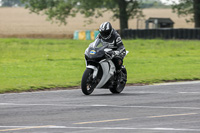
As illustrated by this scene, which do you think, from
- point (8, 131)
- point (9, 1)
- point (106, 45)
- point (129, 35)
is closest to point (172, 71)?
A: point (106, 45)

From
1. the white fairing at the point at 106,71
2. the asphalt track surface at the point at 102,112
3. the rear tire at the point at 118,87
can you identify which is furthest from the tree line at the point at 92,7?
the asphalt track surface at the point at 102,112

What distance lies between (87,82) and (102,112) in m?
2.43

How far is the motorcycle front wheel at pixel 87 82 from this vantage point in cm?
1072

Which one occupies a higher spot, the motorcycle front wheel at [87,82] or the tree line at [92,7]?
the tree line at [92,7]

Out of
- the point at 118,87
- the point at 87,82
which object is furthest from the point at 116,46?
the point at 87,82

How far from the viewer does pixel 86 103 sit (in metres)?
9.70

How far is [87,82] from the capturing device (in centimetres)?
1086

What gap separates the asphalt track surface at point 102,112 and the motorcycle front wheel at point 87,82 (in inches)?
6.9

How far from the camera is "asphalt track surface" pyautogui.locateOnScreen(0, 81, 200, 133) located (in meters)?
7.01

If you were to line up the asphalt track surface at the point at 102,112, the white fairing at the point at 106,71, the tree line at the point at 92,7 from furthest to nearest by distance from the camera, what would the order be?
the tree line at the point at 92,7
the white fairing at the point at 106,71
the asphalt track surface at the point at 102,112

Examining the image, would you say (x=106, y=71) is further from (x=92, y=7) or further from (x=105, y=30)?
(x=92, y=7)

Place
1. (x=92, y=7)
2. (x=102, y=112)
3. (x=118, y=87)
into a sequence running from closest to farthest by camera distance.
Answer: (x=102, y=112), (x=118, y=87), (x=92, y=7)

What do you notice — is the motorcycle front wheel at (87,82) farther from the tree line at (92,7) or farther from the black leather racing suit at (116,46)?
the tree line at (92,7)

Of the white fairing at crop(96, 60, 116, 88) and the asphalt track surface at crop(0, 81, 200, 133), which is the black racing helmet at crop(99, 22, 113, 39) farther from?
the asphalt track surface at crop(0, 81, 200, 133)
